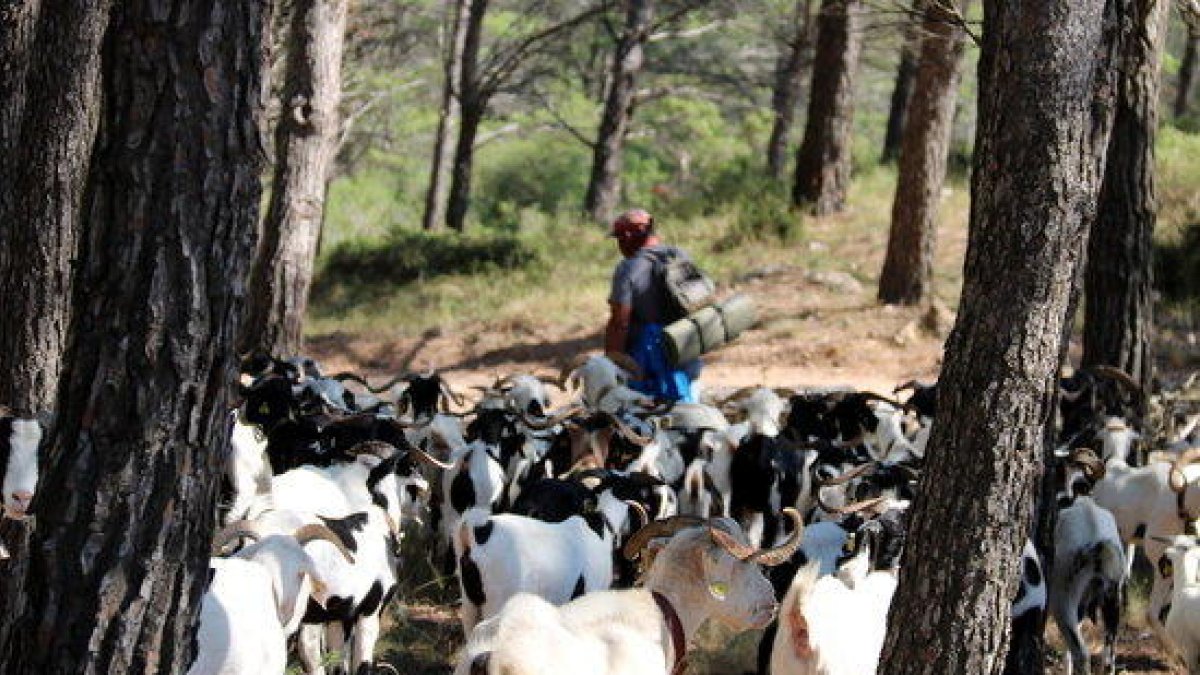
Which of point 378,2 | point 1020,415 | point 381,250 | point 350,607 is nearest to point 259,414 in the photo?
point 350,607

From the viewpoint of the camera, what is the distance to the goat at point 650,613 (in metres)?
6.23

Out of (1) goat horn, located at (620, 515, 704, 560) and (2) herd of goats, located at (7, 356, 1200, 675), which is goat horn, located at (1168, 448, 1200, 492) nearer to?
(2) herd of goats, located at (7, 356, 1200, 675)

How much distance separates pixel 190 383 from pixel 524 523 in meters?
3.45

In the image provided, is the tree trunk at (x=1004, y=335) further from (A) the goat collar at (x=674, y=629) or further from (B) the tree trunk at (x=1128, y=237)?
(B) the tree trunk at (x=1128, y=237)

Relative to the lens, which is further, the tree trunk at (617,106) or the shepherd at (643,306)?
the tree trunk at (617,106)

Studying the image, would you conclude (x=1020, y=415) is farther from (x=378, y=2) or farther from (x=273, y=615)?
(x=378, y=2)

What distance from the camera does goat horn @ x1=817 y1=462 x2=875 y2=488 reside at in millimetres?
9492

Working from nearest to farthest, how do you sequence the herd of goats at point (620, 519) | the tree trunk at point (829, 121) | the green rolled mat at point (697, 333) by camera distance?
the herd of goats at point (620, 519)
the green rolled mat at point (697, 333)
the tree trunk at point (829, 121)

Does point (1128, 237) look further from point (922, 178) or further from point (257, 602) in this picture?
point (257, 602)

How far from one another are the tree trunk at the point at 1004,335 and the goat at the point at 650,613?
0.75 metres

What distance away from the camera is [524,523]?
327 inches

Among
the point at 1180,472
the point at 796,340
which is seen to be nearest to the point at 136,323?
the point at 1180,472

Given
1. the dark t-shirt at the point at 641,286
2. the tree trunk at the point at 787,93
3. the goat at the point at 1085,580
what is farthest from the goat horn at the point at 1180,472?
the tree trunk at the point at 787,93

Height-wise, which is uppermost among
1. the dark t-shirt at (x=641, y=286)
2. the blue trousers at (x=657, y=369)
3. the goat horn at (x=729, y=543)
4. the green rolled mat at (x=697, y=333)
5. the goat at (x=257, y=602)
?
the dark t-shirt at (x=641, y=286)
